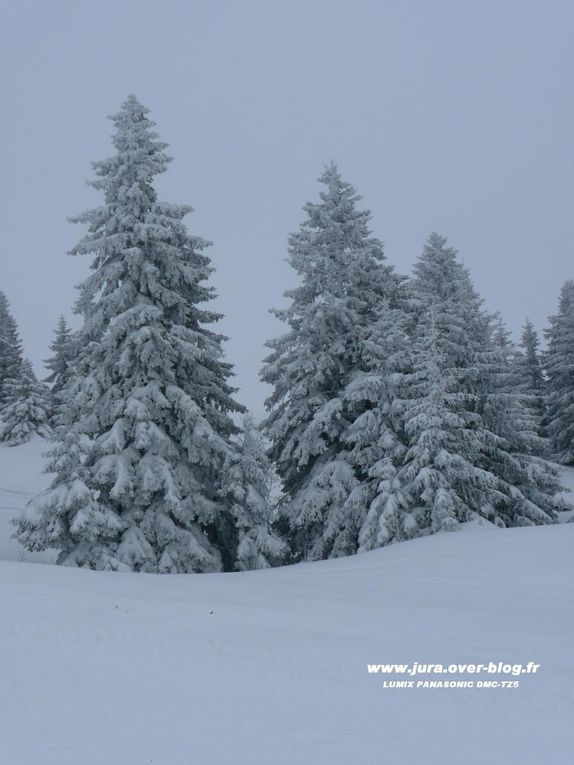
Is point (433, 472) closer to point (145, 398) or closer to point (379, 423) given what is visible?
point (379, 423)

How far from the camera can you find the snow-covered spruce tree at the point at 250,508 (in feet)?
52.6

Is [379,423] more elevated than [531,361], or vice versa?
[531,361]

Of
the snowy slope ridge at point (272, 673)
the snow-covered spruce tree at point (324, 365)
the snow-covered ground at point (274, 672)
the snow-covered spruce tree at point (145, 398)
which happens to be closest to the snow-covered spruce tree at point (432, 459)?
the snow-covered spruce tree at point (324, 365)

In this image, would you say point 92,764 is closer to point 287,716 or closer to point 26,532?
point 287,716

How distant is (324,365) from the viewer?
63.3ft

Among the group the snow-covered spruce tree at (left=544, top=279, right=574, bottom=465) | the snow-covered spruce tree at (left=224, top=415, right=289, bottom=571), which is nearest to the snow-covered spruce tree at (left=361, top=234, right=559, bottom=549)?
the snow-covered spruce tree at (left=224, top=415, right=289, bottom=571)

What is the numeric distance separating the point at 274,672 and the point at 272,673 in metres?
0.03

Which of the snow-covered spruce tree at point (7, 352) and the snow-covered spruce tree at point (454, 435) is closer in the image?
the snow-covered spruce tree at point (454, 435)

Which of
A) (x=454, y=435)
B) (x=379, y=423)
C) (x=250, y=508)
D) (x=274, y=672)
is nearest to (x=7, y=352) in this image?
(x=250, y=508)

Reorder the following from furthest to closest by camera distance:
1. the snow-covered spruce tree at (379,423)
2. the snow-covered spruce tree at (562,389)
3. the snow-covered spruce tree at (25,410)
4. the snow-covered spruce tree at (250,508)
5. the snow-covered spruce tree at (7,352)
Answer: the snow-covered spruce tree at (7,352), the snow-covered spruce tree at (25,410), the snow-covered spruce tree at (562,389), the snow-covered spruce tree at (379,423), the snow-covered spruce tree at (250,508)

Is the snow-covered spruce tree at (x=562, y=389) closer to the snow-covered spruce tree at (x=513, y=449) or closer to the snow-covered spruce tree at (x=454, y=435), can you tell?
the snow-covered spruce tree at (x=454, y=435)

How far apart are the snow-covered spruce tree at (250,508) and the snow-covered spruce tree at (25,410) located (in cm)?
2849

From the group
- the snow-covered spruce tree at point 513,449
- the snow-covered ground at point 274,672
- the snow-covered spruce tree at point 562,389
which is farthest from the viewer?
the snow-covered spruce tree at point 562,389

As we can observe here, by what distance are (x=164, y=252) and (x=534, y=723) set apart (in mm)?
15109
